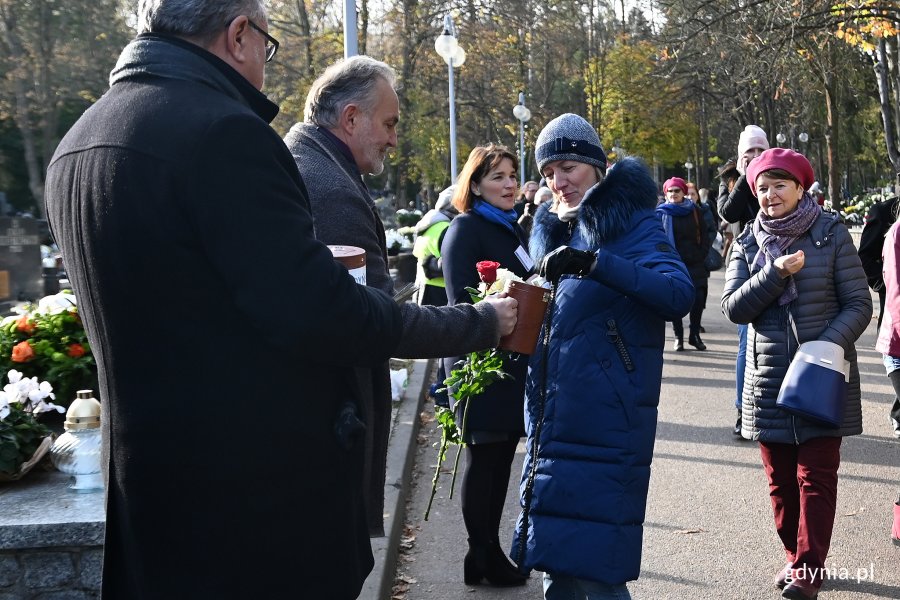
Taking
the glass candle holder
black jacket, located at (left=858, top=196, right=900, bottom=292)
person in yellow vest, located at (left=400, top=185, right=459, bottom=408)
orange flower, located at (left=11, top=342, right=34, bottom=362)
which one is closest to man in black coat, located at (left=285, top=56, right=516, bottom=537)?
the glass candle holder

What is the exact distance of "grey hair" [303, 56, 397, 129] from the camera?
2963mm

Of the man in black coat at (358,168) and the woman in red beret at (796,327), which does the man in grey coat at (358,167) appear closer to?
the man in black coat at (358,168)

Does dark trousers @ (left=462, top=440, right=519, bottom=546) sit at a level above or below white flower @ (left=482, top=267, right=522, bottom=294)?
below

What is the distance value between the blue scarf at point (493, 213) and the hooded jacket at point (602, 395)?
1.48 metres

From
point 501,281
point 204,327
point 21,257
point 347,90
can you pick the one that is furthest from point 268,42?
point 21,257

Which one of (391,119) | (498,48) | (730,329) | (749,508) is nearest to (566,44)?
(498,48)

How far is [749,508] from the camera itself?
19.6ft

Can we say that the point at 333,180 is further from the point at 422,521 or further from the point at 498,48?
the point at 498,48

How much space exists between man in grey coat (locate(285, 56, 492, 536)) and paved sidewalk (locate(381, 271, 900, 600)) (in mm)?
2215

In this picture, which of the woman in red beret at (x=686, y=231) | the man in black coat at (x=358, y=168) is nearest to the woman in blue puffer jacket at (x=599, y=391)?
the man in black coat at (x=358, y=168)

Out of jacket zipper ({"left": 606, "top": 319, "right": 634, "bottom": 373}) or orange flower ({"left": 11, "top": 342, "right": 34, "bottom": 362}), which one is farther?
orange flower ({"left": 11, "top": 342, "right": 34, "bottom": 362})

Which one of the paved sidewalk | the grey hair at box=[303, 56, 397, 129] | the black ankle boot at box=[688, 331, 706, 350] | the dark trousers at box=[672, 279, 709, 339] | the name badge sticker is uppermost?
the grey hair at box=[303, 56, 397, 129]

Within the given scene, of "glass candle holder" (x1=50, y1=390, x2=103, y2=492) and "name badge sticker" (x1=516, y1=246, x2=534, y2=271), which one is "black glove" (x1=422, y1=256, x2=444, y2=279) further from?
"glass candle holder" (x1=50, y1=390, x2=103, y2=492)

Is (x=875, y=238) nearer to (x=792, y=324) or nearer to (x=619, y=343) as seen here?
(x=792, y=324)
